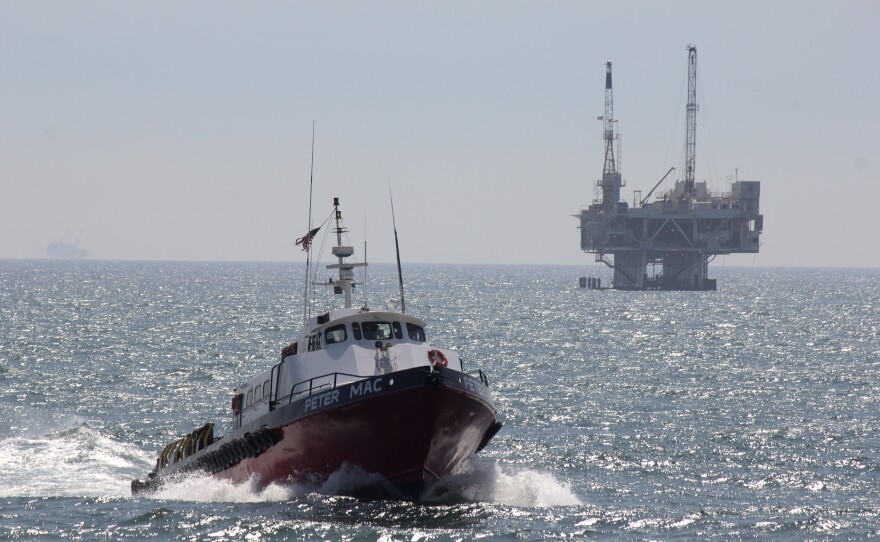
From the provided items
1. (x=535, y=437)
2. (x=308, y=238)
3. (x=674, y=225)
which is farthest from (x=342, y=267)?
(x=674, y=225)

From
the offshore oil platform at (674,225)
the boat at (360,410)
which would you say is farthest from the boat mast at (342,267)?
the offshore oil platform at (674,225)

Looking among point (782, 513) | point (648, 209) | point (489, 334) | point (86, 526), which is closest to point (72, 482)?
point (86, 526)

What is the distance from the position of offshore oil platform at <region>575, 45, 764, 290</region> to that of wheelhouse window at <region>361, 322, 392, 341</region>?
151370 mm

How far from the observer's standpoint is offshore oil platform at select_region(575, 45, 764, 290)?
182000 mm

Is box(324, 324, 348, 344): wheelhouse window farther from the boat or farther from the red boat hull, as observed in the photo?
the red boat hull

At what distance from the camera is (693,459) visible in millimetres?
43031

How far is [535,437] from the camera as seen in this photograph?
48.7m

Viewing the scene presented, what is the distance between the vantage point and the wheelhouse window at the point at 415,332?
116 feet

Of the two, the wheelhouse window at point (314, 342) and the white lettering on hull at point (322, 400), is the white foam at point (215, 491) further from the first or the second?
the wheelhouse window at point (314, 342)

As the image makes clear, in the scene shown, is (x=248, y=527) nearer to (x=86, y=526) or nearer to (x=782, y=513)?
(x=86, y=526)

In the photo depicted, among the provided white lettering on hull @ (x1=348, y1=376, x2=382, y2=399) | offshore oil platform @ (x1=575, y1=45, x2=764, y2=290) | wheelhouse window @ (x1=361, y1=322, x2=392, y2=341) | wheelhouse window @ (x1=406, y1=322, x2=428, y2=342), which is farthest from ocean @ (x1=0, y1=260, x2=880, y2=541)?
offshore oil platform @ (x1=575, y1=45, x2=764, y2=290)

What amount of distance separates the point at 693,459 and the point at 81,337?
67358 mm

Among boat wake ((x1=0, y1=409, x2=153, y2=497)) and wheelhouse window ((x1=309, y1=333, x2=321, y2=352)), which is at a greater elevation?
wheelhouse window ((x1=309, y1=333, x2=321, y2=352))

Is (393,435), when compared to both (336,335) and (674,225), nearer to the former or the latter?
(336,335)
